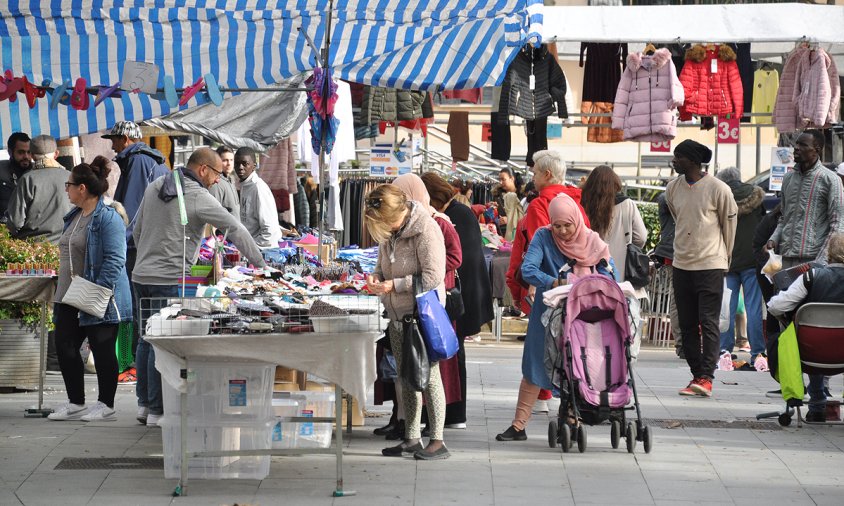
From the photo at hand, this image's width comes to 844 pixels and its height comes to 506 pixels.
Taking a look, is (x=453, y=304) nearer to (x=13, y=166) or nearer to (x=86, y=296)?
(x=86, y=296)

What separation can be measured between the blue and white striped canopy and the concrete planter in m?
1.69

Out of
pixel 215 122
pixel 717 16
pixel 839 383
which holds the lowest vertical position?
pixel 839 383

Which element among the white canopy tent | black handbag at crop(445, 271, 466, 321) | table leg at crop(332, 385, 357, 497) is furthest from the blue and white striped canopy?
the white canopy tent

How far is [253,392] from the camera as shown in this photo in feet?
24.2

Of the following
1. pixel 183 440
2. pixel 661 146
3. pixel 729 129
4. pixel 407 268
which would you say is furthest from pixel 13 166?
pixel 729 129

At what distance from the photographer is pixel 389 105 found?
16078 millimetres

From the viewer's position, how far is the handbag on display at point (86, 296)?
30.2ft

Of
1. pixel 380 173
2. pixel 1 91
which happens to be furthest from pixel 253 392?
pixel 380 173

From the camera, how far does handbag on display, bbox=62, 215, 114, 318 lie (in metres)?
9.21

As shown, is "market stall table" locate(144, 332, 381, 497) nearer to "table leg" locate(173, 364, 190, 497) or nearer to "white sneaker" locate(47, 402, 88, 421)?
"table leg" locate(173, 364, 190, 497)

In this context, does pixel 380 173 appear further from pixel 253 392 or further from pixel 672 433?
pixel 253 392

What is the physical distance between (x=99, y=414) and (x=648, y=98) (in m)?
7.76

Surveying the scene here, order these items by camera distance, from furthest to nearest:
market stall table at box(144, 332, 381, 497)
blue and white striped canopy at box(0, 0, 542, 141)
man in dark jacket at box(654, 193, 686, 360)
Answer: man in dark jacket at box(654, 193, 686, 360), blue and white striped canopy at box(0, 0, 542, 141), market stall table at box(144, 332, 381, 497)

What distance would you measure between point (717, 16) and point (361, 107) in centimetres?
430
